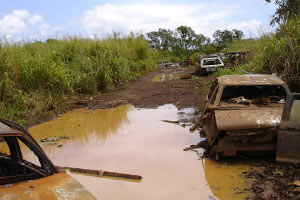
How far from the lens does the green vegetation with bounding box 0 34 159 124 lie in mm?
11789

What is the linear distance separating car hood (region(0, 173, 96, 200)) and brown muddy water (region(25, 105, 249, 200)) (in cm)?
Answer: 223

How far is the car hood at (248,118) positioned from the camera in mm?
6043

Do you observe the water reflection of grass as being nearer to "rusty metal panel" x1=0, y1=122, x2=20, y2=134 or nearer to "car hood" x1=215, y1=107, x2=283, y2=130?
"car hood" x1=215, y1=107, x2=283, y2=130

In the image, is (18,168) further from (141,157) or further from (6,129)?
(141,157)

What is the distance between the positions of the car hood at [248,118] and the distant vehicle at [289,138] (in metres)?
0.86

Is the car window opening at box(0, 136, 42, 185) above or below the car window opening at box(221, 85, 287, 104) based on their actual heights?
below

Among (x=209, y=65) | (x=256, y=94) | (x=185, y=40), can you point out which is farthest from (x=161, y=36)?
(x=256, y=94)

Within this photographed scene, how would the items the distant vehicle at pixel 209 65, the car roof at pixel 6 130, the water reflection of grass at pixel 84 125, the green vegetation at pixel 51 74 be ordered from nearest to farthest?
1. the car roof at pixel 6 130
2. the water reflection of grass at pixel 84 125
3. the green vegetation at pixel 51 74
4. the distant vehicle at pixel 209 65

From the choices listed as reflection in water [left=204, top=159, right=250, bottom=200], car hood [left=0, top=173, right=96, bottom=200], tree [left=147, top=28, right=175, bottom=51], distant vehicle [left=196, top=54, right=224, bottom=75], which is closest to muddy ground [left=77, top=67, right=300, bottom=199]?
reflection in water [left=204, top=159, right=250, bottom=200]

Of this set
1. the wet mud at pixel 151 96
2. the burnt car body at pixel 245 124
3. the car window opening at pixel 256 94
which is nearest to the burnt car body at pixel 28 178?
the burnt car body at pixel 245 124

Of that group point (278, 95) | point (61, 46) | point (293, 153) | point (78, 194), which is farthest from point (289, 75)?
point (61, 46)

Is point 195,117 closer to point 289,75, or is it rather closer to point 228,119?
point 289,75

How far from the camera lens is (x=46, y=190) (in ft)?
10.5

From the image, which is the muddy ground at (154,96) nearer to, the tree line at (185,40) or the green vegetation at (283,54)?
the green vegetation at (283,54)
